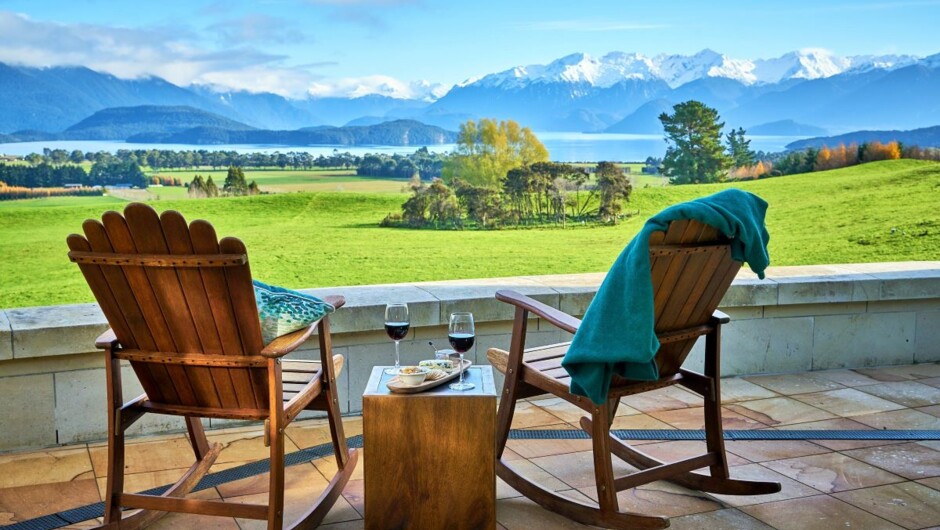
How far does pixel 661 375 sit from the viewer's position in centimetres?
260

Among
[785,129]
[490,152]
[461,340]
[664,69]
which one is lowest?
[461,340]

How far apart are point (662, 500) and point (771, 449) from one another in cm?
65

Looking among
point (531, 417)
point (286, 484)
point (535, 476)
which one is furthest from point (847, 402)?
point (286, 484)

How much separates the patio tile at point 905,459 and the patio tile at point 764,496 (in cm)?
36

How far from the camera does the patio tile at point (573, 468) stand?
2783mm

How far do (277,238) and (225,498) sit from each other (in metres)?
13.2

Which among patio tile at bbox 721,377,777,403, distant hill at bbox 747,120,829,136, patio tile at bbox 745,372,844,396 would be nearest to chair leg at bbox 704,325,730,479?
patio tile at bbox 721,377,777,403

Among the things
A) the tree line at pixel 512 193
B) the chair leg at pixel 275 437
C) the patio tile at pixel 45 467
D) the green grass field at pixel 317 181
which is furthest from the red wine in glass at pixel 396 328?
the tree line at pixel 512 193

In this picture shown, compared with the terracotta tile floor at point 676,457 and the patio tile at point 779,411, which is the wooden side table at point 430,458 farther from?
the patio tile at point 779,411

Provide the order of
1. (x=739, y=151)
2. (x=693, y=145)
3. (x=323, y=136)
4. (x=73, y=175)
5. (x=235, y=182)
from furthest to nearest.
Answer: (x=693, y=145), (x=739, y=151), (x=323, y=136), (x=235, y=182), (x=73, y=175)

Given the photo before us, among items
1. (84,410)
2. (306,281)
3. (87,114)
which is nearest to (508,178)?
(306,281)

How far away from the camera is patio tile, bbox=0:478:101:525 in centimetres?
252

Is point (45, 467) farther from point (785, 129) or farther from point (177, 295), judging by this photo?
point (785, 129)

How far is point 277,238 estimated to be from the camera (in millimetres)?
15531
